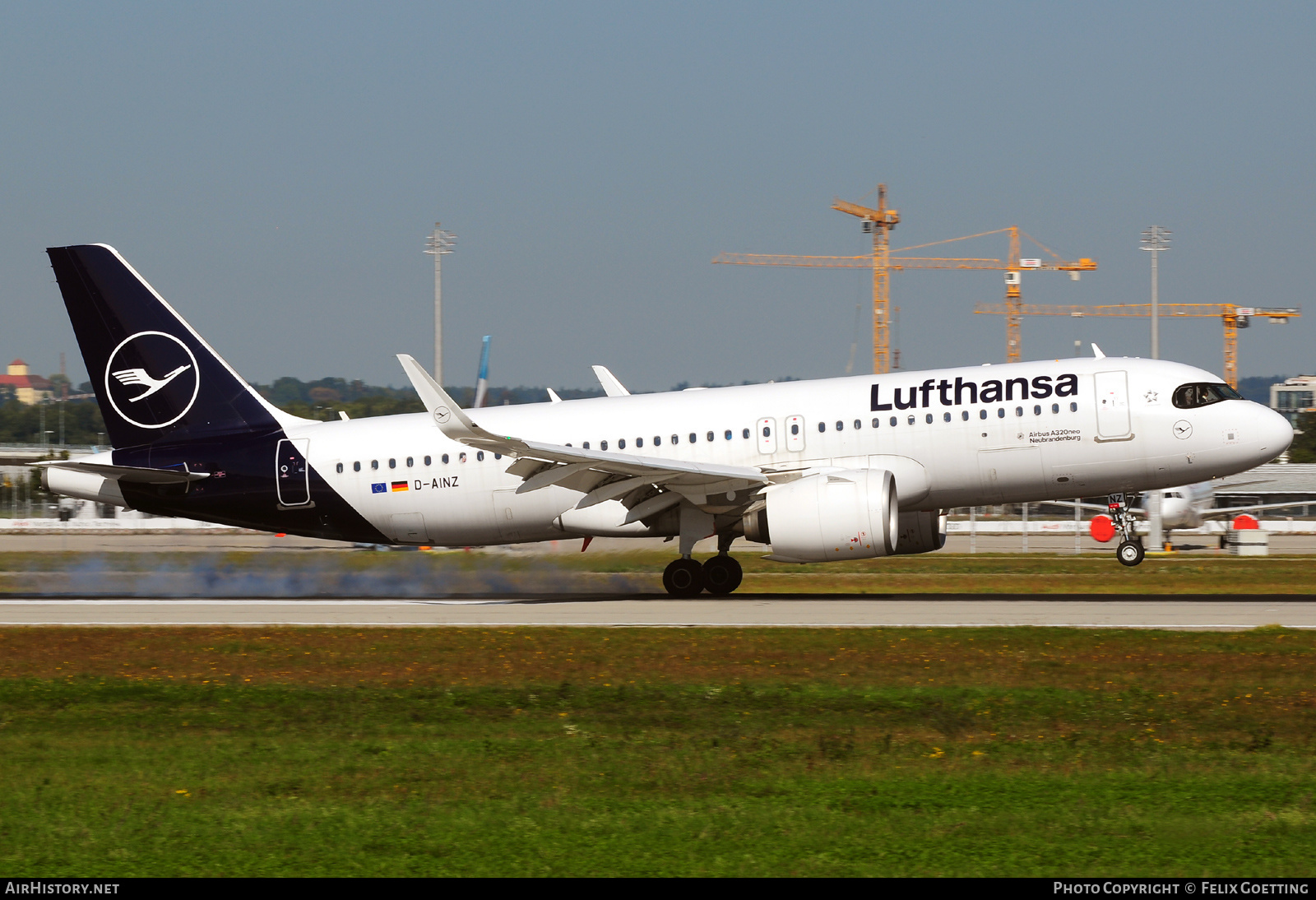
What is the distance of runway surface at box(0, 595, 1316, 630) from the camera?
22.2 meters

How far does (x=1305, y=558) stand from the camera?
1916 inches

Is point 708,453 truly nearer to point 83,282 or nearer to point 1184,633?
point 1184,633

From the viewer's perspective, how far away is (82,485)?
2886cm

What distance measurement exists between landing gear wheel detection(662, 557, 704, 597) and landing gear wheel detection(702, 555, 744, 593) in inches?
8.0

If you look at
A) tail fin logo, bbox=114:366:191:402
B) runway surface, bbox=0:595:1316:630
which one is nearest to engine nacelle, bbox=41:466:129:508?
tail fin logo, bbox=114:366:191:402

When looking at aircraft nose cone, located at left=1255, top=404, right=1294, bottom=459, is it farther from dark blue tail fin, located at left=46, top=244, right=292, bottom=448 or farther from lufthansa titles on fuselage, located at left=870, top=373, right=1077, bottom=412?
dark blue tail fin, located at left=46, top=244, right=292, bottom=448

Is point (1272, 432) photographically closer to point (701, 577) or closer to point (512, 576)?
point (701, 577)

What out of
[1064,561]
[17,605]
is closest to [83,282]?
[17,605]

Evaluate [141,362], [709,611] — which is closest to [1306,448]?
[709,611]

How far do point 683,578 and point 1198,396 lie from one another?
35.7ft

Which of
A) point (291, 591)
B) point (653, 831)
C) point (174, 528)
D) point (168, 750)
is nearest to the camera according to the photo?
point (653, 831)

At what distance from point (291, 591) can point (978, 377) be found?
1662 centimetres

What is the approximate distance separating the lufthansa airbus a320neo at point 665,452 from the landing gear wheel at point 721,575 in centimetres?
5

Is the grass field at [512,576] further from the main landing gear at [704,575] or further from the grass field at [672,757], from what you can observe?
the grass field at [672,757]
